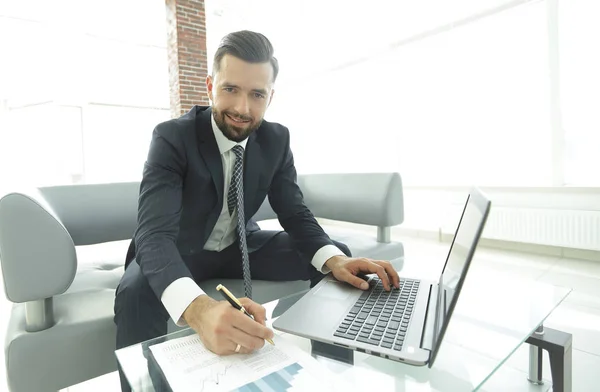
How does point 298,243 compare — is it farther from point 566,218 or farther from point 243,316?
point 566,218

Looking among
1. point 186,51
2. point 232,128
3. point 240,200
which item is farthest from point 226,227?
point 186,51

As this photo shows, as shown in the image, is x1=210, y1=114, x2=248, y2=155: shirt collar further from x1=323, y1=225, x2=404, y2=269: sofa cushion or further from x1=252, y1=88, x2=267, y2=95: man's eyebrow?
x1=323, y1=225, x2=404, y2=269: sofa cushion

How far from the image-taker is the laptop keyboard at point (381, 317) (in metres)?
0.70

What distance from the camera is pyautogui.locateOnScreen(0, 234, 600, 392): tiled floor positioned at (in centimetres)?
137

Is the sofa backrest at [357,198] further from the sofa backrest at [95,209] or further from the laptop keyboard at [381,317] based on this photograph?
the laptop keyboard at [381,317]

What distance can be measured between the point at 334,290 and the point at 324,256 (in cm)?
20

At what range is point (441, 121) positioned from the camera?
4422 millimetres

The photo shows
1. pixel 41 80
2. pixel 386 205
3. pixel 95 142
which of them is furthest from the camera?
pixel 95 142

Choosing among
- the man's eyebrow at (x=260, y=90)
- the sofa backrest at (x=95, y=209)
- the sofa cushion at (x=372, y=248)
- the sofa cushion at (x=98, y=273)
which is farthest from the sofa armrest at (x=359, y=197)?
the sofa cushion at (x=98, y=273)

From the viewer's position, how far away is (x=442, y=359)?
2.46 feet

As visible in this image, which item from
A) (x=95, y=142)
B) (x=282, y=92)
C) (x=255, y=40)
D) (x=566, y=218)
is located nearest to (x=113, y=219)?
(x=255, y=40)

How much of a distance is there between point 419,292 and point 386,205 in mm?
889

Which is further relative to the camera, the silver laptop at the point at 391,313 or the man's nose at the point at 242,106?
the man's nose at the point at 242,106

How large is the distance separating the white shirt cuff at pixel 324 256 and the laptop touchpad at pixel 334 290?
0.40ft
